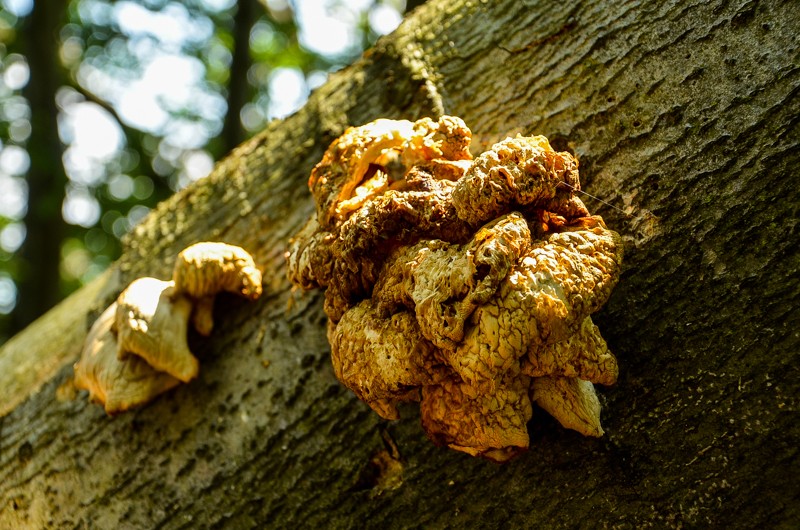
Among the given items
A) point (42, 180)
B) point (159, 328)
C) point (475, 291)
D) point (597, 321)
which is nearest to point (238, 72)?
point (42, 180)

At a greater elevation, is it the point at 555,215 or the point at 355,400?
the point at 555,215

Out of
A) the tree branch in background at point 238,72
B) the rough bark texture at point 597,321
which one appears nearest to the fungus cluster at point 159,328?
the rough bark texture at point 597,321

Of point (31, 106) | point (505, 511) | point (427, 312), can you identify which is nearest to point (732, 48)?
point (427, 312)

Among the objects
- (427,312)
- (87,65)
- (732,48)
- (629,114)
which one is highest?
(732,48)

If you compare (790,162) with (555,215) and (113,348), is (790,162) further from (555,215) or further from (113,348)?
(113,348)

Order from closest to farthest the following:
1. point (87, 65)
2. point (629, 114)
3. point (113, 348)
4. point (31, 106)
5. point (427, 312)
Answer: point (427, 312) < point (629, 114) < point (113, 348) < point (31, 106) < point (87, 65)

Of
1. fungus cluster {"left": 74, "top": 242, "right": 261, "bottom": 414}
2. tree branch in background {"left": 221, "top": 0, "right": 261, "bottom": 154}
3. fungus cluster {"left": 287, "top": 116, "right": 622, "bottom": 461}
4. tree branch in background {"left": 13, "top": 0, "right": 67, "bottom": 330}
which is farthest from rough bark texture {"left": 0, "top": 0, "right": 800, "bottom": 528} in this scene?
tree branch in background {"left": 221, "top": 0, "right": 261, "bottom": 154}

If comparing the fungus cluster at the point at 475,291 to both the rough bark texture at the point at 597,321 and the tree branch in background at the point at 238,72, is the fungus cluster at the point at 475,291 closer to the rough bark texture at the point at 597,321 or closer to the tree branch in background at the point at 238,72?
the rough bark texture at the point at 597,321
